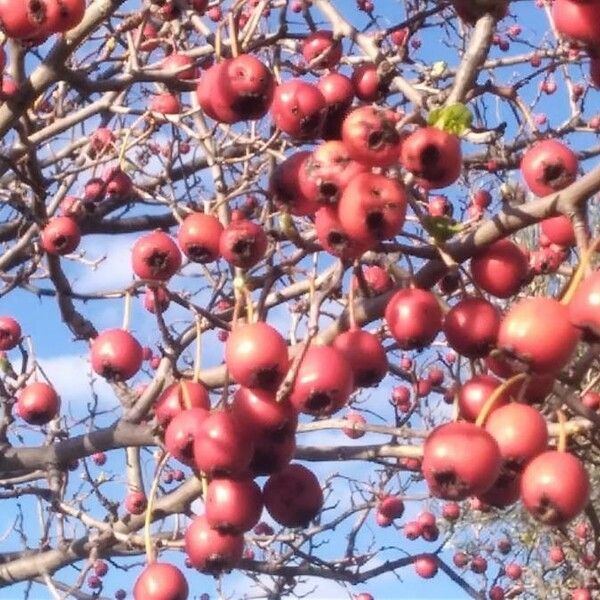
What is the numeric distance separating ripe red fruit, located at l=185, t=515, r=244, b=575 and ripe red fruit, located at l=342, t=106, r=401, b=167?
0.77 m

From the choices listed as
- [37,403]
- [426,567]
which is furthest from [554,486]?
[426,567]

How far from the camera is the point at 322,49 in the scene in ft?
8.72

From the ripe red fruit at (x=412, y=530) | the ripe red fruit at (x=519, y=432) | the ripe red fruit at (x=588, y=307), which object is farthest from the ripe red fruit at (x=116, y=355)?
the ripe red fruit at (x=412, y=530)

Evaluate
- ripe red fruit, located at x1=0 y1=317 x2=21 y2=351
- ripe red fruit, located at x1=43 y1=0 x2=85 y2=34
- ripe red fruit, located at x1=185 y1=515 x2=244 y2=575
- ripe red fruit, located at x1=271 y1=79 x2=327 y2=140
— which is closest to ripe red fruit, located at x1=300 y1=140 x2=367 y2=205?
ripe red fruit, located at x1=271 y1=79 x2=327 y2=140

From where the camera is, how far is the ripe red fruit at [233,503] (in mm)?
1854

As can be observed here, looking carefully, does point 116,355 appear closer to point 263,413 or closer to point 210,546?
point 210,546

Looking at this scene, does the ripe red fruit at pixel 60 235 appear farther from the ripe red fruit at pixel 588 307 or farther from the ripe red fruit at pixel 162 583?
the ripe red fruit at pixel 588 307

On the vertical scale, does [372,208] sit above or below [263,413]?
above

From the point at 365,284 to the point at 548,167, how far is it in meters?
0.43

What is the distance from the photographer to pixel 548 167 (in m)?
1.75

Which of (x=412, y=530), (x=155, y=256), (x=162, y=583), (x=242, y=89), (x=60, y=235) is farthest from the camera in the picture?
(x=412, y=530)

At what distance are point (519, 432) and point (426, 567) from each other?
4323 mm

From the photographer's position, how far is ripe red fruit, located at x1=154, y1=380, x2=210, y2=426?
2.03 metres

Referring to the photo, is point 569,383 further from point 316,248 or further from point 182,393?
point 182,393
